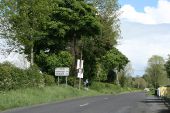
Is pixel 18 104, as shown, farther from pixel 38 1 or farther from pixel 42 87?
pixel 38 1

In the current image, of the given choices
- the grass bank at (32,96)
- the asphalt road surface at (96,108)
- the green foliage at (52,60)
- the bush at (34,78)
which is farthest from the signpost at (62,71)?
the asphalt road surface at (96,108)

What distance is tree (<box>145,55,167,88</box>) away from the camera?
142125 millimetres

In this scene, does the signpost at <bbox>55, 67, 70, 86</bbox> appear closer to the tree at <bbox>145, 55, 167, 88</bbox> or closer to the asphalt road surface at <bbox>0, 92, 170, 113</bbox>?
the asphalt road surface at <bbox>0, 92, 170, 113</bbox>

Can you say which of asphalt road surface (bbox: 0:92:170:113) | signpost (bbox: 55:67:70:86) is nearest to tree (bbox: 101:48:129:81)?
signpost (bbox: 55:67:70:86)

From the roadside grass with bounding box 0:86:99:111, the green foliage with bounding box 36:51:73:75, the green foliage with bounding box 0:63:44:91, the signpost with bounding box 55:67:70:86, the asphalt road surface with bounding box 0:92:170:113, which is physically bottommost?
the asphalt road surface with bounding box 0:92:170:113

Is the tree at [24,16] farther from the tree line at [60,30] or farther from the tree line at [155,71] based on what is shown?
the tree line at [155,71]

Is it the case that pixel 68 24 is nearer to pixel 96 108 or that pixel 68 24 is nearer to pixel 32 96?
pixel 32 96

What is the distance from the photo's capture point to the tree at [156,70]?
142 m

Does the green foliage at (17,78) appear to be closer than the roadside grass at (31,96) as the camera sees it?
No

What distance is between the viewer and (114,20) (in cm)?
6638

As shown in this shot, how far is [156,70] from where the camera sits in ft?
484

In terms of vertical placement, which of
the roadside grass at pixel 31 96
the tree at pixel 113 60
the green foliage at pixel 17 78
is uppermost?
the tree at pixel 113 60

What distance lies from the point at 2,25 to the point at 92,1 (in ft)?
82.0

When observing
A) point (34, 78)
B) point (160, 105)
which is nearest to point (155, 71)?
point (34, 78)
